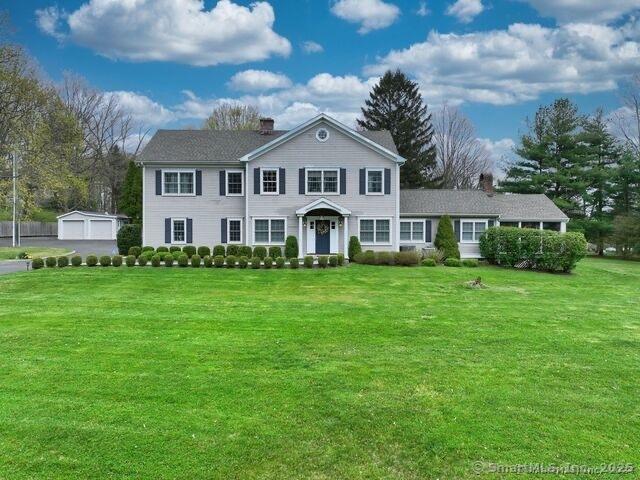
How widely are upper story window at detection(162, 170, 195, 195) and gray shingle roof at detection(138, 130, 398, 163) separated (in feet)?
2.13

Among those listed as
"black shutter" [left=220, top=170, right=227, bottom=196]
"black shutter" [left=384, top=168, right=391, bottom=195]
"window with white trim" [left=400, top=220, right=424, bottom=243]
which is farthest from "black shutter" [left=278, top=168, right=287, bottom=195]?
"window with white trim" [left=400, top=220, right=424, bottom=243]

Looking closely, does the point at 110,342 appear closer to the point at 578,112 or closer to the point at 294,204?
the point at 294,204

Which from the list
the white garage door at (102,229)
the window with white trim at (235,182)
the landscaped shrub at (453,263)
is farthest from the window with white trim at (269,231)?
the white garage door at (102,229)

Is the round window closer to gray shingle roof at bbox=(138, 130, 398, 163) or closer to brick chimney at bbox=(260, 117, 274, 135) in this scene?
gray shingle roof at bbox=(138, 130, 398, 163)

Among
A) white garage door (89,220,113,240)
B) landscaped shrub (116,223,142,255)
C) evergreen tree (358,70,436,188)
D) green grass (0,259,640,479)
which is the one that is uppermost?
evergreen tree (358,70,436,188)

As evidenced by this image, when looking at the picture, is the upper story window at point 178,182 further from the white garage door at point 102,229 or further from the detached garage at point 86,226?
the white garage door at point 102,229

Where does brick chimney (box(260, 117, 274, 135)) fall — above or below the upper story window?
above

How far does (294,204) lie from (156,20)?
1060cm

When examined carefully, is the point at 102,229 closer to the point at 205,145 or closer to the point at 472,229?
the point at 205,145

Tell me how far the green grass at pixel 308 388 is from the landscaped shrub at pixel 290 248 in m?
11.3

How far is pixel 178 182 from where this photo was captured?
25234 mm

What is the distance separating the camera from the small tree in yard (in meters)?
24.7

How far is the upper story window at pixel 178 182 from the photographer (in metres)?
25.2

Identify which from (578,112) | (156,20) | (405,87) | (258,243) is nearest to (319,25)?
(156,20)
